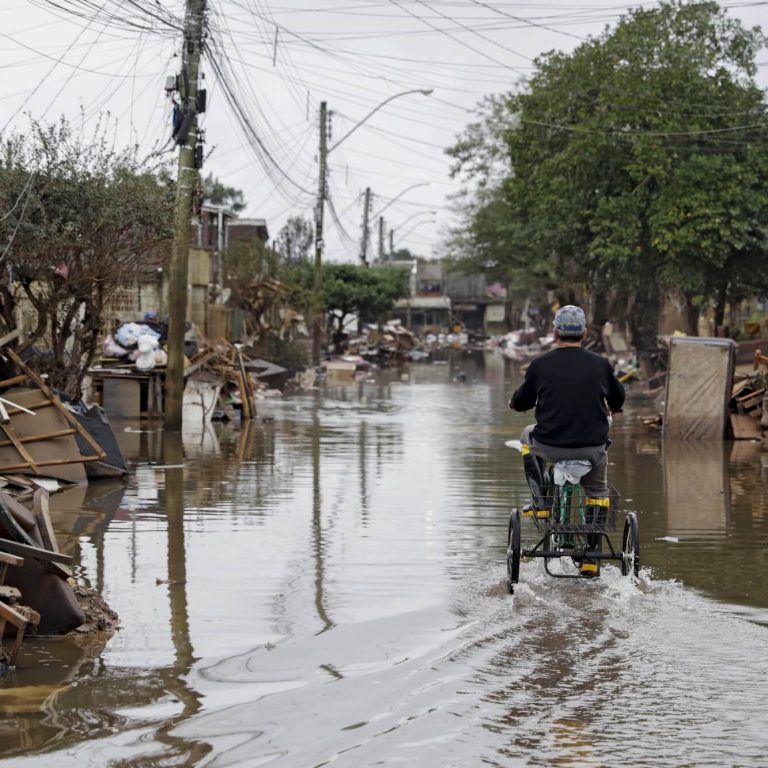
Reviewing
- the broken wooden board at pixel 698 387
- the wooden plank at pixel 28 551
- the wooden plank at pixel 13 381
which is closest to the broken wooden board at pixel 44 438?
the wooden plank at pixel 13 381

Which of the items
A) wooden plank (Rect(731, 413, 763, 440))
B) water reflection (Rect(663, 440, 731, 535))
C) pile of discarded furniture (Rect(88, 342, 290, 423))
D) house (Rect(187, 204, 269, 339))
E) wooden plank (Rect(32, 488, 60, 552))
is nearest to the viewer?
wooden plank (Rect(32, 488, 60, 552))

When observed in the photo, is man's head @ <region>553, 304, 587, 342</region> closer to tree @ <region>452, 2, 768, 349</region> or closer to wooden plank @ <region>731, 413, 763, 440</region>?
wooden plank @ <region>731, 413, 763, 440</region>

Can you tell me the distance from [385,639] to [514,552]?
144 cm

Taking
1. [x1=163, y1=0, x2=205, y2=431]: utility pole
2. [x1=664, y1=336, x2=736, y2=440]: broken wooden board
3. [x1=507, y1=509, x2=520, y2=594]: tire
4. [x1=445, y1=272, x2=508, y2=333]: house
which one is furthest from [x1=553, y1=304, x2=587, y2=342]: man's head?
[x1=445, y1=272, x2=508, y2=333]: house

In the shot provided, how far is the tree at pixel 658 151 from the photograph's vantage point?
1467 inches

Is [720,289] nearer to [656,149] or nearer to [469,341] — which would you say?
[656,149]

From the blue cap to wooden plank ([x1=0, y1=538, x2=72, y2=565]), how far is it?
3.57 metres

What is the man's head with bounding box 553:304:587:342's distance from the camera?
9.05 meters

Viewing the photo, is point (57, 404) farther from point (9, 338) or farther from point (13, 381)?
point (9, 338)

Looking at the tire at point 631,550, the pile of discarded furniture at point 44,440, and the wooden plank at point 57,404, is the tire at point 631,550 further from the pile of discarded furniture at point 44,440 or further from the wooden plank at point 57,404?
the wooden plank at point 57,404

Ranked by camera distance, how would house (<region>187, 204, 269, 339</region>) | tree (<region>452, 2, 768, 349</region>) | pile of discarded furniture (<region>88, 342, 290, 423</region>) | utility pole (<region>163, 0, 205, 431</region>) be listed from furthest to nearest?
house (<region>187, 204, 269, 339</region>), tree (<region>452, 2, 768, 349</region>), pile of discarded furniture (<region>88, 342, 290, 423</region>), utility pole (<region>163, 0, 205, 431</region>)

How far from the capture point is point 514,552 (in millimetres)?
9047

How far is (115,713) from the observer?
247 inches

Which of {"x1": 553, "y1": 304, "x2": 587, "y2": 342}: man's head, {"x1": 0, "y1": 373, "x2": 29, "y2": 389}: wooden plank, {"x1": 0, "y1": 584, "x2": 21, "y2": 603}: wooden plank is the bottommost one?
{"x1": 0, "y1": 584, "x2": 21, "y2": 603}: wooden plank
